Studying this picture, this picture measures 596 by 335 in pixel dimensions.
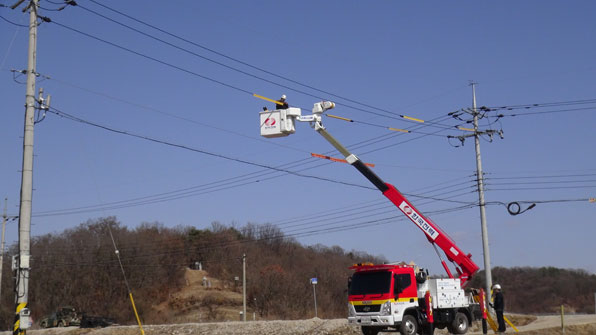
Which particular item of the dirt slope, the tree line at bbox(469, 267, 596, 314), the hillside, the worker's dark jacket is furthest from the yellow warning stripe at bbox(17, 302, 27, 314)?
the tree line at bbox(469, 267, 596, 314)

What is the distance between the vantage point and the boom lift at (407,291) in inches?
931

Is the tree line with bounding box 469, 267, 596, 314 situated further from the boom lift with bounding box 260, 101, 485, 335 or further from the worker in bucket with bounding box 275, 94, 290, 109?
the worker in bucket with bounding box 275, 94, 290, 109

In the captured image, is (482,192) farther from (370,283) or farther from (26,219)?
(26,219)

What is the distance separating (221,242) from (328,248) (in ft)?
81.4

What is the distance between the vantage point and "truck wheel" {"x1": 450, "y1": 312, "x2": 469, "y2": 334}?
1014 inches

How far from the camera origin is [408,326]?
78.6 feet

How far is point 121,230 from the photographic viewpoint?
8669 centimetres

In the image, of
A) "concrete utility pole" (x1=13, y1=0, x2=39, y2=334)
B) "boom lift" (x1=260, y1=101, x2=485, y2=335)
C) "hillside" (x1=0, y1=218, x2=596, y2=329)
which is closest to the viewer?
"concrete utility pole" (x1=13, y1=0, x2=39, y2=334)

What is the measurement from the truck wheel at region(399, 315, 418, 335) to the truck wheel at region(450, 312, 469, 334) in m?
2.26

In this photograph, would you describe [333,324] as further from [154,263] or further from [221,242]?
[221,242]

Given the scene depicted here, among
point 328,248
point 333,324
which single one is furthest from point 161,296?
point 333,324

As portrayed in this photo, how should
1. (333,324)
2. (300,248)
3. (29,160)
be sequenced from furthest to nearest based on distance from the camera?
1. (300,248)
2. (333,324)
3. (29,160)

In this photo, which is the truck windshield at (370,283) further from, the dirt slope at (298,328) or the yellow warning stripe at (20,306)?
the yellow warning stripe at (20,306)

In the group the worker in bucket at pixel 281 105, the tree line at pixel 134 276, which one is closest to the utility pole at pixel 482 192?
the worker in bucket at pixel 281 105
